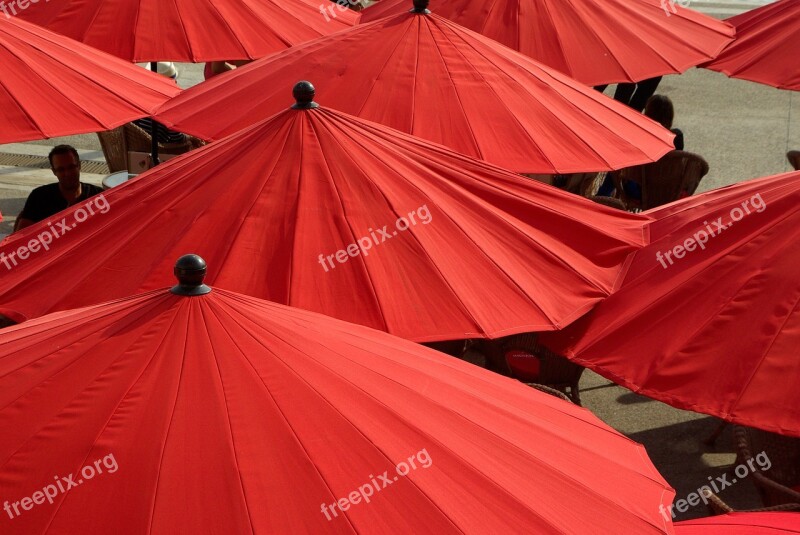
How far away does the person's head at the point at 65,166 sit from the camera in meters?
8.00

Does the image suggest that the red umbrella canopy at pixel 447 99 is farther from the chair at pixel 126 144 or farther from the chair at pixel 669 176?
the chair at pixel 126 144

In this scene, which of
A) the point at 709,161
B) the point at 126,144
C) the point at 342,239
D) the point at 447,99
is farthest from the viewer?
the point at 709,161

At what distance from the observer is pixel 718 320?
4.80 metres

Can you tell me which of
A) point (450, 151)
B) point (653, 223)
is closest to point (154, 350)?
point (450, 151)

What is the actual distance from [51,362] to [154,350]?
357mm

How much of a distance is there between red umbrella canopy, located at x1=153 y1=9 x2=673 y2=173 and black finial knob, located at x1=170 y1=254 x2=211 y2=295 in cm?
308

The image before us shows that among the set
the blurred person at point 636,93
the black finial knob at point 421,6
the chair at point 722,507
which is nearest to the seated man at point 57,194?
the black finial knob at point 421,6

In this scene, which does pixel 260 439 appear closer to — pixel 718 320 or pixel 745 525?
pixel 745 525

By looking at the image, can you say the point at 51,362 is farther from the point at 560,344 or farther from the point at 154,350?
the point at 560,344

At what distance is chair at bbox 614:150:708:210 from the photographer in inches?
360

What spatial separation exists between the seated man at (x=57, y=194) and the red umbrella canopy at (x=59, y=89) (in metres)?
0.79

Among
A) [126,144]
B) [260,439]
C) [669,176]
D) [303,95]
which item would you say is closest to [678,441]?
[669,176]

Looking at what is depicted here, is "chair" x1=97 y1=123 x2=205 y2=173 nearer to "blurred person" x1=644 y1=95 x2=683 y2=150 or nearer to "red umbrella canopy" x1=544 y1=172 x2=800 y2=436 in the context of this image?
"blurred person" x1=644 y1=95 x2=683 y2=150

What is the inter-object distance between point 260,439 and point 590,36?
6.15 m
